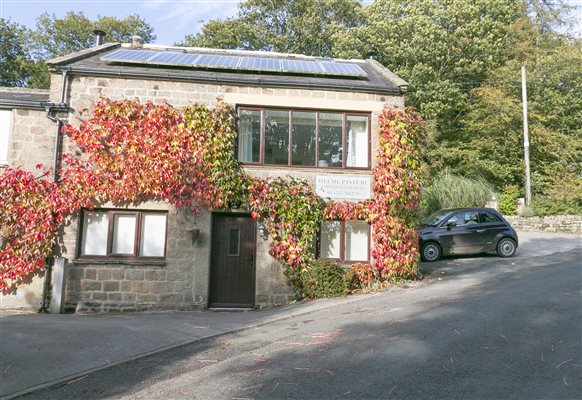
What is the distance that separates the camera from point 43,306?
30.8 ft

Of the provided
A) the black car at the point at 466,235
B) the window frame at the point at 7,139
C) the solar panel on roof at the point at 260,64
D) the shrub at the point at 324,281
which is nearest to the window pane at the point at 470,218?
the black car at the point at 466,235

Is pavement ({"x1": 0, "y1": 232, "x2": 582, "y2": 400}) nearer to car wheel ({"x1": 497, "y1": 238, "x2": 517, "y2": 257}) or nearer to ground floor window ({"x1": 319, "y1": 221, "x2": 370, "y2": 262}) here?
ground floor window ({"x1": 319, "y1": 221, "x2": 370, "y2": 262})

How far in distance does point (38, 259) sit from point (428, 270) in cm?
997

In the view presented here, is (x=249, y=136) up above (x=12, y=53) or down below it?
below

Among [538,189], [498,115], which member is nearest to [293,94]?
[498,115]

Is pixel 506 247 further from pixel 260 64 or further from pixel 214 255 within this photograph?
pixel 260 64

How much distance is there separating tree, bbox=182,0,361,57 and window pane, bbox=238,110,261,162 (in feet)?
74.1

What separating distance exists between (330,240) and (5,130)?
322 inches

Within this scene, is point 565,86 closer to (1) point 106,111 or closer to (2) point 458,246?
(2) point 458,246

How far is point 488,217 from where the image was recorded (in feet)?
44.9

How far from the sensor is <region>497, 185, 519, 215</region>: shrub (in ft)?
75.8

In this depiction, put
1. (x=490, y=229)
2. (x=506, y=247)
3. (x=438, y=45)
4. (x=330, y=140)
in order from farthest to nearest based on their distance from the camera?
(x=438, y=45), (x=506, y=247), (x=490, y=229), (x=330, y=140)

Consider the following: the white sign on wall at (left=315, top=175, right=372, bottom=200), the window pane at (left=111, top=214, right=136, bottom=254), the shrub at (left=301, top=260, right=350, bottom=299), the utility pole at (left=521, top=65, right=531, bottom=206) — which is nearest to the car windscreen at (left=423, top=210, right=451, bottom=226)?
the white sign on wall at (left=315, top=175, right=372, bottom=200)

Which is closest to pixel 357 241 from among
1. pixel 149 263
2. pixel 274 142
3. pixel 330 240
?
pixel 330 240
